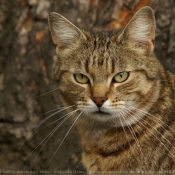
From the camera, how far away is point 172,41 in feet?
17.7

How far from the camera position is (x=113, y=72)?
404cm

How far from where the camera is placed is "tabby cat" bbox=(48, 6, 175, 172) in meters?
4.00

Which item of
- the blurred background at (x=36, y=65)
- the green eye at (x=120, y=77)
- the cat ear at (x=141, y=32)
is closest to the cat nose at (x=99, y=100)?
the green eye at (x=120, y=77)

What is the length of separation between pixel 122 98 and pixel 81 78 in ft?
1.50

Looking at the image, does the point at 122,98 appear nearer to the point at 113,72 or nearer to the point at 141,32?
the point at 113,72

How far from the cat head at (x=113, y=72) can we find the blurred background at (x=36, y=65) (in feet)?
4.34

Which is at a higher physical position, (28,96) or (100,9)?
(100,9)

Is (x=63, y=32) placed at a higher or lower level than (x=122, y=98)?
higher

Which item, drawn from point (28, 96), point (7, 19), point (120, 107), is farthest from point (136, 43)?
point (7, 19)

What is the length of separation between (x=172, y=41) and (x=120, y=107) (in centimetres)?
180

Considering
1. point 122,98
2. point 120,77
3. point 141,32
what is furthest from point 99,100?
point 141,32

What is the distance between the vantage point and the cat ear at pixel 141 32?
13.4ft

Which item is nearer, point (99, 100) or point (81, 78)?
point (99, 100)

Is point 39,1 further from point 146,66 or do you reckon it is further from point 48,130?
point 146,66
